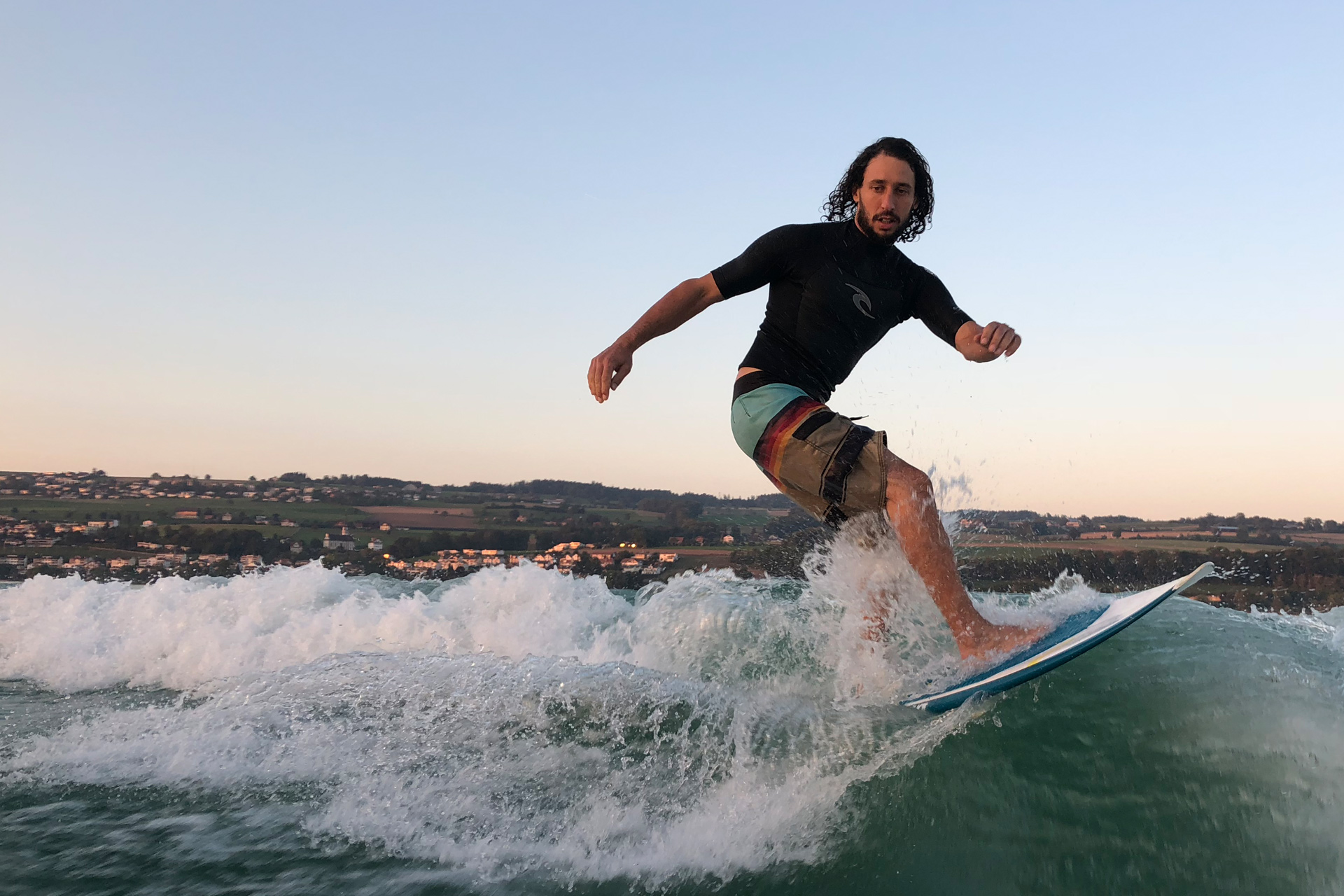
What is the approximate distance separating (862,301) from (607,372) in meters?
1.19

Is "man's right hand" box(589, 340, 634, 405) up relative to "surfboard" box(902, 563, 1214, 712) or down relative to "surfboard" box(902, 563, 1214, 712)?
up

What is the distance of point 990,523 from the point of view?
175 inches

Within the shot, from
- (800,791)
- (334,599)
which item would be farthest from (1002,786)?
(334,599)

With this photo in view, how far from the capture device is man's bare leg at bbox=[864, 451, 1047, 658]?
299cm

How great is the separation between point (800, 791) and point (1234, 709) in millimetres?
1931

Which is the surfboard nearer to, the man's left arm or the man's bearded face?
the man's left arm

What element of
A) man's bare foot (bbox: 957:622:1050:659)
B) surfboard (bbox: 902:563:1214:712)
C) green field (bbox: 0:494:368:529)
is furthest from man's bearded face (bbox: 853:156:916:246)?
green field (bbox: 0:494:368:529)

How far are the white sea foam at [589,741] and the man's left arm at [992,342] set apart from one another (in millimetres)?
981

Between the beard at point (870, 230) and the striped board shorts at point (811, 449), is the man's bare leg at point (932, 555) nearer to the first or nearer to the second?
the striped board shorts at point (811, 449)

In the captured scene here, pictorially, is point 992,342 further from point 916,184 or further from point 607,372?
point 607,372

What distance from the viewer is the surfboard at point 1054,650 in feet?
9.65

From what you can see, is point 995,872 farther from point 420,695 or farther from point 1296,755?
point 420,695

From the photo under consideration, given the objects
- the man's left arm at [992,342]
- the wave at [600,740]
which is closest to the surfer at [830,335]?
the man's left arm at [992,342]

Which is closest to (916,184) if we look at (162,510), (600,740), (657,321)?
(657,321)
